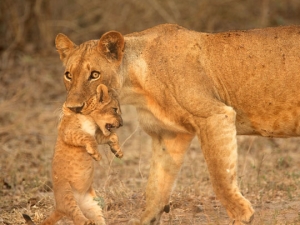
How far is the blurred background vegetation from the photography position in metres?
13.8

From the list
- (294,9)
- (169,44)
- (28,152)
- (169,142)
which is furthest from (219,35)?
(294,9)

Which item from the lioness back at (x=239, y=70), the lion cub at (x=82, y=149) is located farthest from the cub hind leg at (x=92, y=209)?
the lioness back at (x=239, y=70)

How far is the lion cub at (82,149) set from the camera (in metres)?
5.64

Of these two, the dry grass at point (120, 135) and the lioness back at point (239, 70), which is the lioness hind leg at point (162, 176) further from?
the lioness back at point (239, 70)

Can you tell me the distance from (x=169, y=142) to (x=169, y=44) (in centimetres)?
85

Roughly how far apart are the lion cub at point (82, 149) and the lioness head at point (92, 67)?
0.09 meters

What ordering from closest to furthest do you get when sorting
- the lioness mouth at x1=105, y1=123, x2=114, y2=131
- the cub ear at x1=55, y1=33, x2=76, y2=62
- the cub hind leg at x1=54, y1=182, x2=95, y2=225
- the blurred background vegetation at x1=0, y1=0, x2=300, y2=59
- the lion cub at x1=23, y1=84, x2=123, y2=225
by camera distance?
the cub hind leg at x1=54, y1=182, x2=95, y2=225, the lion cub at x1=23, y1=84, x2=123, y2=225, the lioness mouth at x1=105, y1=123, x2=114, y2=131, the cub ear at x1=55, y1=33, x2=76, y2=62, the blurred background vegetation at x1=0, y1=0, x2=300, y2=59

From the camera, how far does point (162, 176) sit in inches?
252

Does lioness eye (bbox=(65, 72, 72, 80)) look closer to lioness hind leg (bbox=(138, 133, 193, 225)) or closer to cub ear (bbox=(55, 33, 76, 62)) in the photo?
cub ear (bbox=(55, 33, 76, 62))

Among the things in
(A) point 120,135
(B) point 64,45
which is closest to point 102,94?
(B) point 64,45

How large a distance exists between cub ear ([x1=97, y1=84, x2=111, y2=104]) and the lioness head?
0.07m

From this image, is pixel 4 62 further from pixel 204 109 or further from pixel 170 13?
pixel 204 109

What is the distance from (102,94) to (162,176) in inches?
41.9

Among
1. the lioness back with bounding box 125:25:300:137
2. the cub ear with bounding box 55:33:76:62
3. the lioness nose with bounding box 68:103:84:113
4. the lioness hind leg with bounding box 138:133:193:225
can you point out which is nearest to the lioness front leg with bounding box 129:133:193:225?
the lioness hind leg with bounding box 138:133:193:225
